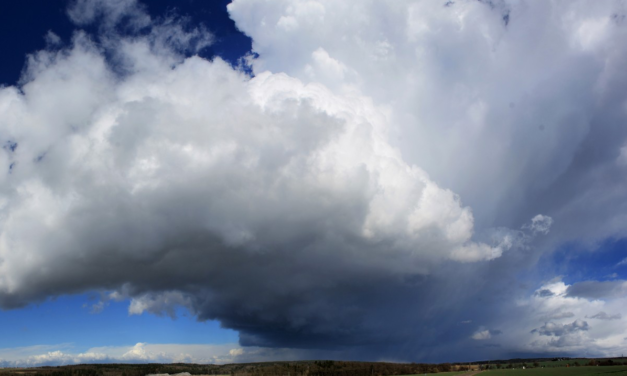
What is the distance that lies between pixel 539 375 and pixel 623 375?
212ft

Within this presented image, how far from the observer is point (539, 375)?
196 m

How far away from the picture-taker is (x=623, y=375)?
13600cm

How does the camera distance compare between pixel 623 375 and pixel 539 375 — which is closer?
pixel 623 375
